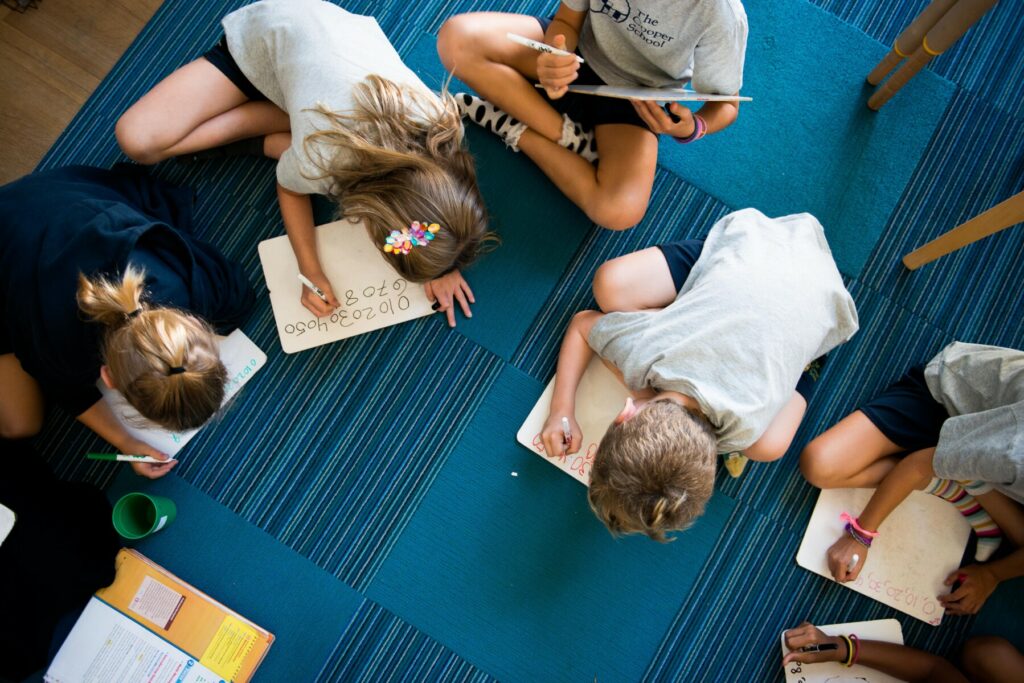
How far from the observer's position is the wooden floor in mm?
1398

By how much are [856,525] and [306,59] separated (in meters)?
1.34

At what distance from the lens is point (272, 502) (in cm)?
131

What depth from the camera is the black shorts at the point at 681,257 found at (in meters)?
1.25

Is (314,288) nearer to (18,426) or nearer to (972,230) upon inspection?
(18,426)

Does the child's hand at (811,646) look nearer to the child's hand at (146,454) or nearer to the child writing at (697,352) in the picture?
the child writing at (697,352)

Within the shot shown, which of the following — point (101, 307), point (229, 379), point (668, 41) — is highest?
point (668, 41)

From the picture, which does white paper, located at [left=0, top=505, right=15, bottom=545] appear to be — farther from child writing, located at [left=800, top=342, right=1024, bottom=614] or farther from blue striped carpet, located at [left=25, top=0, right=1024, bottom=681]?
child writing, located at [left=800, top=342, right=1024, bottom=614]

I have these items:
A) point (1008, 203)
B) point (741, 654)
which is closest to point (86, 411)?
point (741, 654)

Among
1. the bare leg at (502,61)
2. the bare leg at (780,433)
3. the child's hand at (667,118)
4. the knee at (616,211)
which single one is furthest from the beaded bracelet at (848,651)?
the bare leg at (502,61)

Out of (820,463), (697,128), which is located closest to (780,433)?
(820,463)

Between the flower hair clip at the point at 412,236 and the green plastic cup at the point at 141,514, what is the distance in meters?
0.69

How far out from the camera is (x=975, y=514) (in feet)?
4.26

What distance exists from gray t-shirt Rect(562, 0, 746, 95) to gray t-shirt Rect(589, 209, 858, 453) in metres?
0.28

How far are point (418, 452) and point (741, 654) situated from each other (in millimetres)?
751
